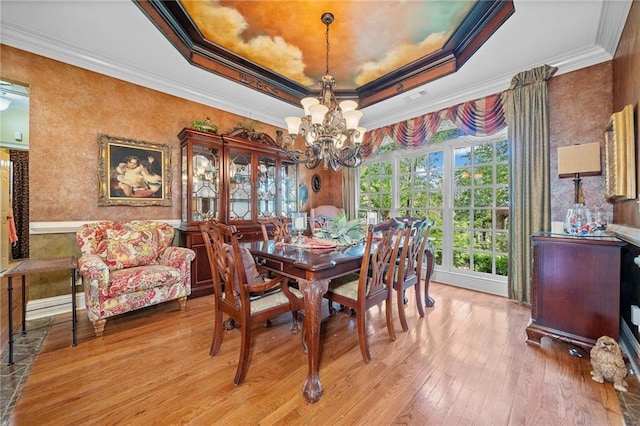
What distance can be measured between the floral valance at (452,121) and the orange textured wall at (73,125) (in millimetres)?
3399

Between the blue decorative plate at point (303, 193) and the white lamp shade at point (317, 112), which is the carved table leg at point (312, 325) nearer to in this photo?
the white lamp shade at point (317, 112)

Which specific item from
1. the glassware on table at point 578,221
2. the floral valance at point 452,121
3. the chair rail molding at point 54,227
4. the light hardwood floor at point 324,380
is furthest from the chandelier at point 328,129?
the chair rail molding at point 54,227

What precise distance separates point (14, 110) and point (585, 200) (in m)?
8.28

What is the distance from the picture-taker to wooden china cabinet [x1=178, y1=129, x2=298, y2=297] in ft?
10.4

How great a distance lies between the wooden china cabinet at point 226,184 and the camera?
3158 millimetres

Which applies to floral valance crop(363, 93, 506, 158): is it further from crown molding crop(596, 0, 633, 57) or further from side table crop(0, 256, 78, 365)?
side table crop(0, 256, 78, 365)

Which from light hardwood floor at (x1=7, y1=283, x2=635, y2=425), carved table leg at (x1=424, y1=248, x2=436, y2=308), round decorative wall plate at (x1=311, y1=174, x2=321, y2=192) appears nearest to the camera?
light hardwood floor at (x1=7, y1=283, x2=635, y2=425)

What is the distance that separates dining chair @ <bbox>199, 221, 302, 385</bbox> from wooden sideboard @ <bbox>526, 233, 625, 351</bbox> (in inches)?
77.7

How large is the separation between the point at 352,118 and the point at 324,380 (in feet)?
7.38

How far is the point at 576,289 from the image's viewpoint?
1.85 m

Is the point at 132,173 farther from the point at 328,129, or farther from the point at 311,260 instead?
the point at 311,260

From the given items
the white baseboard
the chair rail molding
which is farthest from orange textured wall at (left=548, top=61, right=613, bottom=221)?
the white baseboard

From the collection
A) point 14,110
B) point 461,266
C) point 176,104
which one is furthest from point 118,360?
point 14,110

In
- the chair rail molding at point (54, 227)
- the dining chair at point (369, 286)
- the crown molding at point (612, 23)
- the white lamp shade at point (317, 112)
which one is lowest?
the dining chair at point (369, 286)
